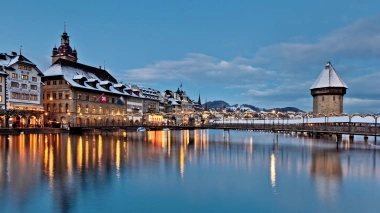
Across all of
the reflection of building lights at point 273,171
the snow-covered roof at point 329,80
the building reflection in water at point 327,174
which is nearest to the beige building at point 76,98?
the snow-covered roof at point 329,80

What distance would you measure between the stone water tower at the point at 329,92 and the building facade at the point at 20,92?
63.7 metres

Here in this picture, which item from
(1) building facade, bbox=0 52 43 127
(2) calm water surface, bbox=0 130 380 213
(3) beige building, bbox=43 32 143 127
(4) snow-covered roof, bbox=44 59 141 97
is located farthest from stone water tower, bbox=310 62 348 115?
(1) building facade, bbox=0 52 43 127

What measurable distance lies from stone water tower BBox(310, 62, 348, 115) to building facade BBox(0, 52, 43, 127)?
63711mm

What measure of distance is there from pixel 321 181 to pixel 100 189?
1476cm

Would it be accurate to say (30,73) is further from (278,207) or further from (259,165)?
(278,207)

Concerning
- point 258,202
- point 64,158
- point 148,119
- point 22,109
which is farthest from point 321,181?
point 148,119

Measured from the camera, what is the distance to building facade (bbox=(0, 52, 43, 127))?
224ft

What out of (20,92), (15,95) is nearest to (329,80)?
(20,92)

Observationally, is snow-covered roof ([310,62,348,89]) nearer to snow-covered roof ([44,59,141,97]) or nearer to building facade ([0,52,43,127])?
snow-covered roof ([44,59,141,97])

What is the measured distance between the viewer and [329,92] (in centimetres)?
8125

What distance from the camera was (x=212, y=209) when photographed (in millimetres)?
17344

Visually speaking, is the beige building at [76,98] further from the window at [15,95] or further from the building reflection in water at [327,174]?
the building reflection in water at [327,174]

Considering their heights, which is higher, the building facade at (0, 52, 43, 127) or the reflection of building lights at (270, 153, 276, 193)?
the building facade at (0, 52, 43, 127)

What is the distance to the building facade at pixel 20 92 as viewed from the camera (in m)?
68.3
